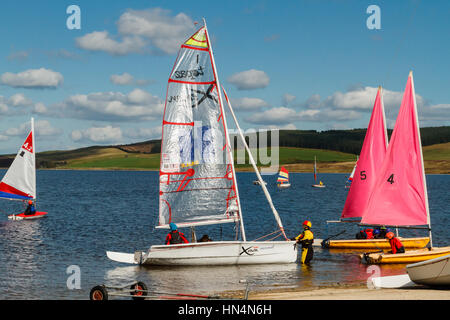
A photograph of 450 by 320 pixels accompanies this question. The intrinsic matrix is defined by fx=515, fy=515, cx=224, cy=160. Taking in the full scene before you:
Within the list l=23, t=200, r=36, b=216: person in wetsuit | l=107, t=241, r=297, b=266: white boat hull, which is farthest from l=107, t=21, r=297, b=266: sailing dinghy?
l=23, t=200, r=36, b=216: person in wetsuit

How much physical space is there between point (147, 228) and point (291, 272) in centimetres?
2450

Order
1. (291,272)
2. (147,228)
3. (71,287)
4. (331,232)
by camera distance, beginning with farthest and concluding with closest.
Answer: (147,228)
(331,232)
(291,272)
(71,287)

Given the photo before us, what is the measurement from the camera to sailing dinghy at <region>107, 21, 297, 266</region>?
984 inches

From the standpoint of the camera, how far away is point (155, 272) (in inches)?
995

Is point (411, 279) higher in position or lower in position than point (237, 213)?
lower

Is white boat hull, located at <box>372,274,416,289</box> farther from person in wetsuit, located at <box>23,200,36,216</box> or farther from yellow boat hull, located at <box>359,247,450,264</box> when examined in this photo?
person in wetsuit, located at <box>23,200,36,216</box>

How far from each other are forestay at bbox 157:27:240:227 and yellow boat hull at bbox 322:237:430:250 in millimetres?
10044

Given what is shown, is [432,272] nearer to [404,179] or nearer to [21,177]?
[404,179]

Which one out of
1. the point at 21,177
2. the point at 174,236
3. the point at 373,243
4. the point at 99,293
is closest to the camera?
the point at 99,293

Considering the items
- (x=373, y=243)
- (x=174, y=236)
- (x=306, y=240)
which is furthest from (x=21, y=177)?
(x=373, y=243)

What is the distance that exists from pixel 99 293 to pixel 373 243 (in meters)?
20.7

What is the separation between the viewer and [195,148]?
2562cm
